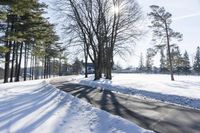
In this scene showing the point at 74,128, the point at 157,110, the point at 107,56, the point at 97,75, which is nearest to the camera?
the point at 74,128

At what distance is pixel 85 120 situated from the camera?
952cm

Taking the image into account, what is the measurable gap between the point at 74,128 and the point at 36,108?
434 centimetres

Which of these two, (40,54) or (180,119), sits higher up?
(40,54)

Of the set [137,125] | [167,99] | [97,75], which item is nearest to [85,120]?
[137,125]

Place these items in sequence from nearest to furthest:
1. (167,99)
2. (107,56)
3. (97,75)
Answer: (167,99) → (97,75) → (107,56)

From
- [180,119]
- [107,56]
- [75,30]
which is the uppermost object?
A: [75,30]

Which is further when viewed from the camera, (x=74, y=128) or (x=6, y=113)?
(x=6, y=113)

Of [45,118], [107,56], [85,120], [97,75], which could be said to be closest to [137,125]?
[85,120]

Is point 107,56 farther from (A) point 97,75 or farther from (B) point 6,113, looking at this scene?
(B) point 6,113

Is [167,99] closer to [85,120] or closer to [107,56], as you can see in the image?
[85,120]

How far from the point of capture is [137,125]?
8695mm

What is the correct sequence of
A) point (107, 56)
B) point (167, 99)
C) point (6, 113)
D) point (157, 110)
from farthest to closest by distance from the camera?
point (107, 56) < point (167, 99) < point (157, 110) < point (6, 113)

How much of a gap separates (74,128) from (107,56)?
32031 millimetres

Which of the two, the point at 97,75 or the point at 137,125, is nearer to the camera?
the point at 137,125
